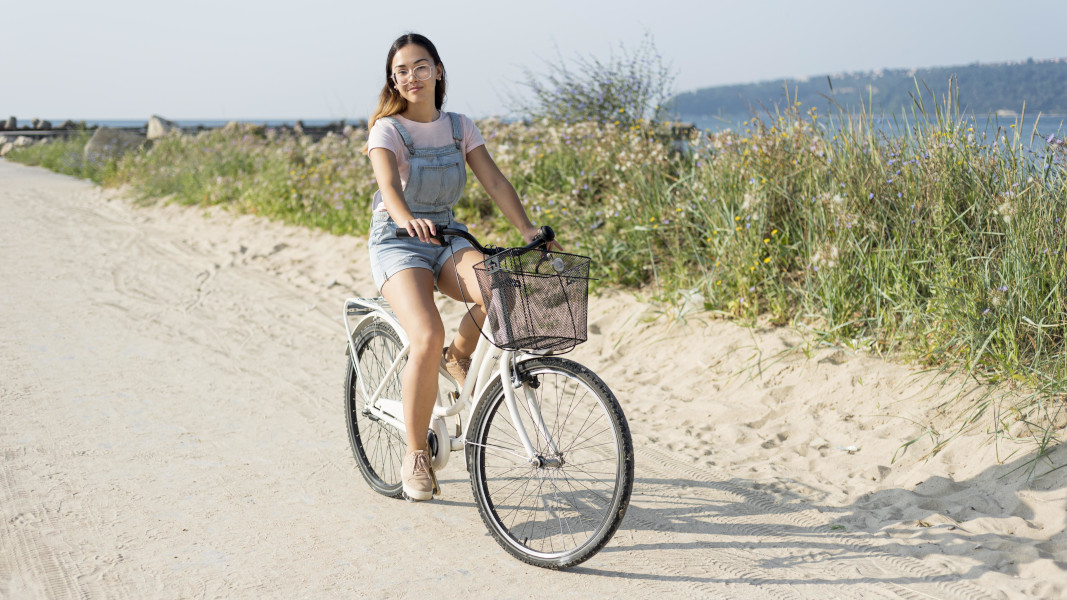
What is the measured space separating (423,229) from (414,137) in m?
0.76

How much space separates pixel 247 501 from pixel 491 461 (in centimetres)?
126

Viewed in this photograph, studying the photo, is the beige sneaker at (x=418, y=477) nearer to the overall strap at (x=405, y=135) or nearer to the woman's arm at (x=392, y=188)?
the woman's arm at (x=392, y=188)

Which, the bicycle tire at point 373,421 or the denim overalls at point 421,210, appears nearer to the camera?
the denim overalls at point 421,210

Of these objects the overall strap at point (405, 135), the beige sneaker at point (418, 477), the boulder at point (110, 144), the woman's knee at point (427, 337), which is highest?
the boulder at point (110, 144)

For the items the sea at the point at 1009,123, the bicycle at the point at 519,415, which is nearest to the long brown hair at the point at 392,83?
the bicycle at the point at 519,415

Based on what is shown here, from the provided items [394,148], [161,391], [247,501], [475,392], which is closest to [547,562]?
[475,392]

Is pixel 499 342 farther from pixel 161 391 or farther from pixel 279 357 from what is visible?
pixel 279 357

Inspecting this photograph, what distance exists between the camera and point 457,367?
3928 mm

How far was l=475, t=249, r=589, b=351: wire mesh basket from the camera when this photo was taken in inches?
124

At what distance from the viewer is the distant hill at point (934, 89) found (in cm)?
594

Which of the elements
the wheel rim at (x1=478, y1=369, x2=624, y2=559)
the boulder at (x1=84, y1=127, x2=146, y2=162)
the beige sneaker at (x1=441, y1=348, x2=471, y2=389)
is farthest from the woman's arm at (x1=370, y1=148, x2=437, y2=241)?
the boulder at (x1=84, y1=127, x2=146, y2=162)

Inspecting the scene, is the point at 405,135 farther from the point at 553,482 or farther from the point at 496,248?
the point at 553,482

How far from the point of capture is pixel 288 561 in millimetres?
3549

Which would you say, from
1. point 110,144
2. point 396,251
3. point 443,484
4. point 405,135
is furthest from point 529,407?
point 110,144
